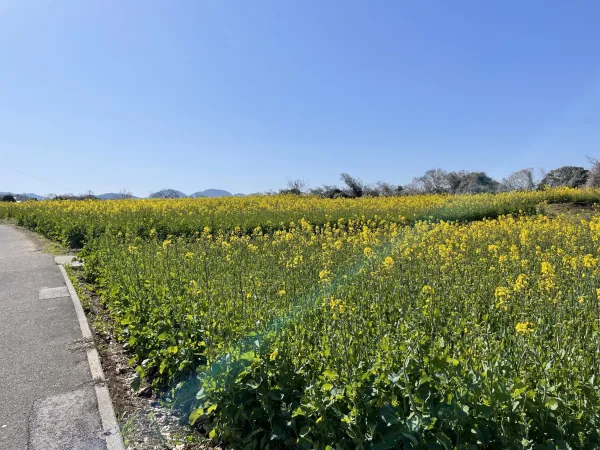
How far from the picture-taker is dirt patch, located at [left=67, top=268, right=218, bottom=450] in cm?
338

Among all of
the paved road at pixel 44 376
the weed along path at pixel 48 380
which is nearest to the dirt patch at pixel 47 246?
the paved road at pixel 44 376

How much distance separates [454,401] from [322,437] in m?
0.91

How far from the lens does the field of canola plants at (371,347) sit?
2.41 meters

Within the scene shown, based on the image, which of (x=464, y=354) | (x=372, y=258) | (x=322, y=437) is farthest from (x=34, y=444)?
(x=372, y=258)

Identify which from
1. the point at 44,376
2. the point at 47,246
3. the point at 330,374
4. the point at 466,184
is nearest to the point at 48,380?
the point at 44,376

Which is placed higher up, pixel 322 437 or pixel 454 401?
pixel 454 401

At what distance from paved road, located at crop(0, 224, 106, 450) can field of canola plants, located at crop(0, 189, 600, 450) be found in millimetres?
604

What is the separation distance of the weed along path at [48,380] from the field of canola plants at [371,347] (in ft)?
1.81

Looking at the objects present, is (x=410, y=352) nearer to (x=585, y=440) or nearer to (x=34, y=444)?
(x=585, y=440)

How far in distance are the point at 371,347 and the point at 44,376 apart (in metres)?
3.42

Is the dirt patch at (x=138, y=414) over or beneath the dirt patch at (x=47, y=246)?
beneath

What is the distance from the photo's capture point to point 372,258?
664cm

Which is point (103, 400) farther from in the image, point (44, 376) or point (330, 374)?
point (330, 374)

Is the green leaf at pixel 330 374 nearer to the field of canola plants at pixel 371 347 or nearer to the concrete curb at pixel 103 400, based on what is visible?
the field of canola plants at pixel 371 347
